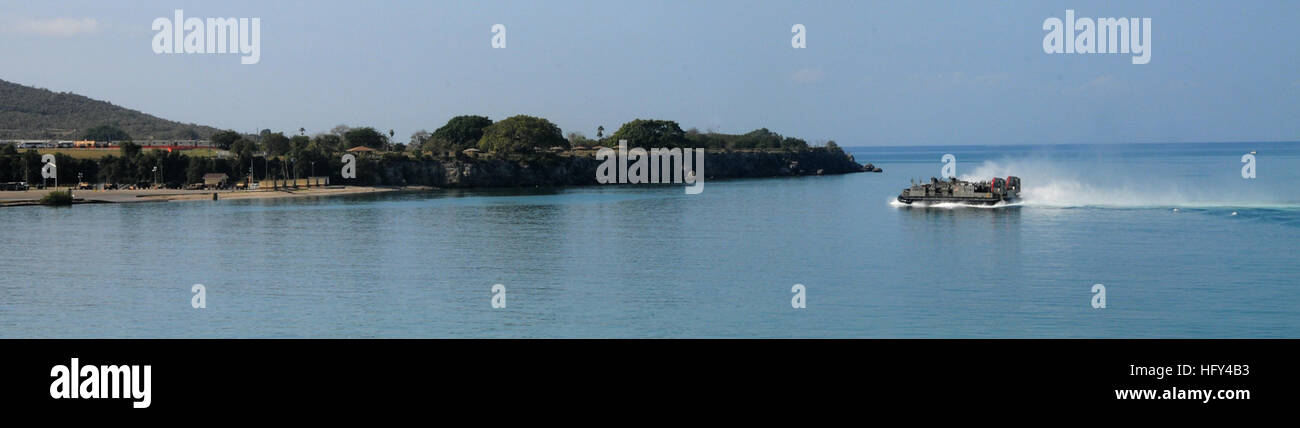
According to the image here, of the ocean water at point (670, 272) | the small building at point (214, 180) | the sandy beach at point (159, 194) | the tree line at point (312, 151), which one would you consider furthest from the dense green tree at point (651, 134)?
the ocean water at point (670, 272)

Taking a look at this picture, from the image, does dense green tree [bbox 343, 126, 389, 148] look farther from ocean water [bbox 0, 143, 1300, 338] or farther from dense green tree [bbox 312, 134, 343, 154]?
ocean water [bbox 0, 143, 1300, 338]

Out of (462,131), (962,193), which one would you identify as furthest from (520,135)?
(962,193)

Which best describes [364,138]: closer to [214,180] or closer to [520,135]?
[520,135]

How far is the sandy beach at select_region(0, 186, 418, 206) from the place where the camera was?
88.4m

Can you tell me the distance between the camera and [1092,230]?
52.6 meters

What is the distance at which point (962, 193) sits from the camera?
75188 mm

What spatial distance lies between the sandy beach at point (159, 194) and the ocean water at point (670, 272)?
52.2 ft

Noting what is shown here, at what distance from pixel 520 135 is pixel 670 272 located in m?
118

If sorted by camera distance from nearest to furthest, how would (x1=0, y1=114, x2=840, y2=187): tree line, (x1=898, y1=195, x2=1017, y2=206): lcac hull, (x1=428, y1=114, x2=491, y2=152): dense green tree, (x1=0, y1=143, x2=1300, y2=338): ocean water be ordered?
(x1=0, y1=143, x2=1300, y2=338): ocean water
(x1=898, y1=195, x2=1017, y2=206): lcac hull
(x1=0, y1=114, x2=840, y2=187): tree line
(x1=428, y1=114, x2=491, y2=152): dense green tree

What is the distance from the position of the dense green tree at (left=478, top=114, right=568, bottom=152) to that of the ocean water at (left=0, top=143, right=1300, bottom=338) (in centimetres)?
7840

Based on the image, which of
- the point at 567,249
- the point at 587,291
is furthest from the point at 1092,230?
the point at 587,291

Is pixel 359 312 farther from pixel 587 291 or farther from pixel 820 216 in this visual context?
pixel 820 216

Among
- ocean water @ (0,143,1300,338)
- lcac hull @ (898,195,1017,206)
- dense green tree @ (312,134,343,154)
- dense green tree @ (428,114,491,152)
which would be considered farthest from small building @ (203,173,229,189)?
lcac hull @ (898,195,1017,206)
